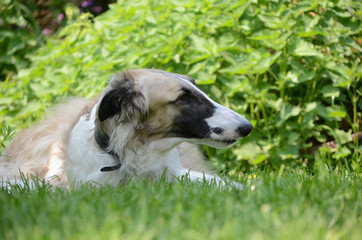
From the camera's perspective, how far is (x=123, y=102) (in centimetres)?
327

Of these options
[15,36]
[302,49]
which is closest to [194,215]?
[302,49]

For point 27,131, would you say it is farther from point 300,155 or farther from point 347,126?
point 347,126

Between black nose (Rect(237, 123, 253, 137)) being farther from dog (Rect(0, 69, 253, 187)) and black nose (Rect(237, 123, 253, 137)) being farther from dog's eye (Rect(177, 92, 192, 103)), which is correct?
dog's eye (Rect(177, 92, 192, 103))

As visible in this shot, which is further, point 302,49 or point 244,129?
point 302,49

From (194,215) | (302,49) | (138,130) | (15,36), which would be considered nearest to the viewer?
(194,215)

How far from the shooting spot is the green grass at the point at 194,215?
1.73 metres

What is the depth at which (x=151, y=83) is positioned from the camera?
130 inches

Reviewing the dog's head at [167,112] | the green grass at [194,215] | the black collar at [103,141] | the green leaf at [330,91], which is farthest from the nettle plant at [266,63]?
the green grass at [194,215]

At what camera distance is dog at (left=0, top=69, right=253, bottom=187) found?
3268mm

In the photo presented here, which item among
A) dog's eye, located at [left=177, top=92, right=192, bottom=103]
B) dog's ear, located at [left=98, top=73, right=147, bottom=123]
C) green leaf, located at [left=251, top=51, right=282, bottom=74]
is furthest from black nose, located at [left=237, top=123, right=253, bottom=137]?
green leaf, located at [left=251, top=51, right=282, bottom=74]

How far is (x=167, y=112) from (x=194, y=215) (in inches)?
59.3

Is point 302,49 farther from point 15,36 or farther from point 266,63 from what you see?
point 15,36

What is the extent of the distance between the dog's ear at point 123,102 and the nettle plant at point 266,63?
1.54 meters

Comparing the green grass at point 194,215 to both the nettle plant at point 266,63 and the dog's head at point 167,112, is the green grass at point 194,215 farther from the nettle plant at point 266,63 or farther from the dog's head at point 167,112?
the nettle plant at point 266,63
